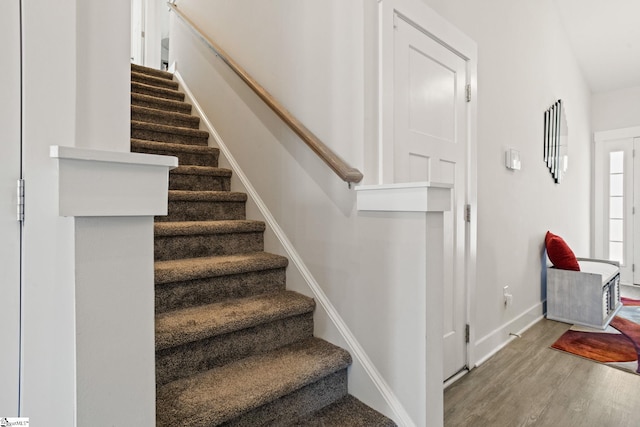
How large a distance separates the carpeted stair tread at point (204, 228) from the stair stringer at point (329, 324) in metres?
0.09

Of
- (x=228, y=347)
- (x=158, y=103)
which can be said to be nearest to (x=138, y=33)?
(x=158, y=103)

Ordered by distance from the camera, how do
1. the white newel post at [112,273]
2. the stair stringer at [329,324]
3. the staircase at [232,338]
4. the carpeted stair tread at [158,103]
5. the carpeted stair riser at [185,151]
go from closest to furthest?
the white newel post at [112,273]
the staircase at [232,338]
the stair stringer at [329,324]
the carpeted stair riser at [185,151]
the carpeted stair tread at [158,103]

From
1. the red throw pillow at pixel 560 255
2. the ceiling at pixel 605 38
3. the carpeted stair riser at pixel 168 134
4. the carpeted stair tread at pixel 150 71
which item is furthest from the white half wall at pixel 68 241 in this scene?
the ceiling at pixel 605 38

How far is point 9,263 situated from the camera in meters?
0.80

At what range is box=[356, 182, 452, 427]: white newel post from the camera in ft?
4.30

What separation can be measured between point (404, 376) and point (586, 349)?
2046 mm

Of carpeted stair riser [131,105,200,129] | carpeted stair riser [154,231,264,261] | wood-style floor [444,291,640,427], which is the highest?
carpeted stair riser [131,105,200,129]

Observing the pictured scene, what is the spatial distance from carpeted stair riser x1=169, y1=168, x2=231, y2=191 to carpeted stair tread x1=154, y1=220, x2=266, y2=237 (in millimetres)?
489

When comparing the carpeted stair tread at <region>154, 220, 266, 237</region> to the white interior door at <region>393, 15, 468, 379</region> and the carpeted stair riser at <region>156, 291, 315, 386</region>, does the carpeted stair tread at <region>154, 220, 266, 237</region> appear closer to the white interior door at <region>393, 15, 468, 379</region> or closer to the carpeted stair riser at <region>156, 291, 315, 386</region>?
the carpeted stair riser at <region>156, 291, 315, 386</region>

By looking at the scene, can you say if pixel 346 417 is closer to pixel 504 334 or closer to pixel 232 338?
pixel 232 338

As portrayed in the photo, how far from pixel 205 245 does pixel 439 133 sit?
59.8 inches

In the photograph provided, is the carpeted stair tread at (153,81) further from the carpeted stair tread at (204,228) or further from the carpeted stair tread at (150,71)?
the carpeted stair tread at (204,228)

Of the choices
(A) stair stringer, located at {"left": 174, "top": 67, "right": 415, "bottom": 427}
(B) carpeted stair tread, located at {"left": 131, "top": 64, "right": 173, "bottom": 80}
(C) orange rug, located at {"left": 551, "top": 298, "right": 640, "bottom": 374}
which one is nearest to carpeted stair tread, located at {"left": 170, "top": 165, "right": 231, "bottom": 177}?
(A) stair stringer, located at {"left": 174, "top": 67, "right": 415, "bottom": 427}

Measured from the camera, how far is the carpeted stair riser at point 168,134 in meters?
2.55
